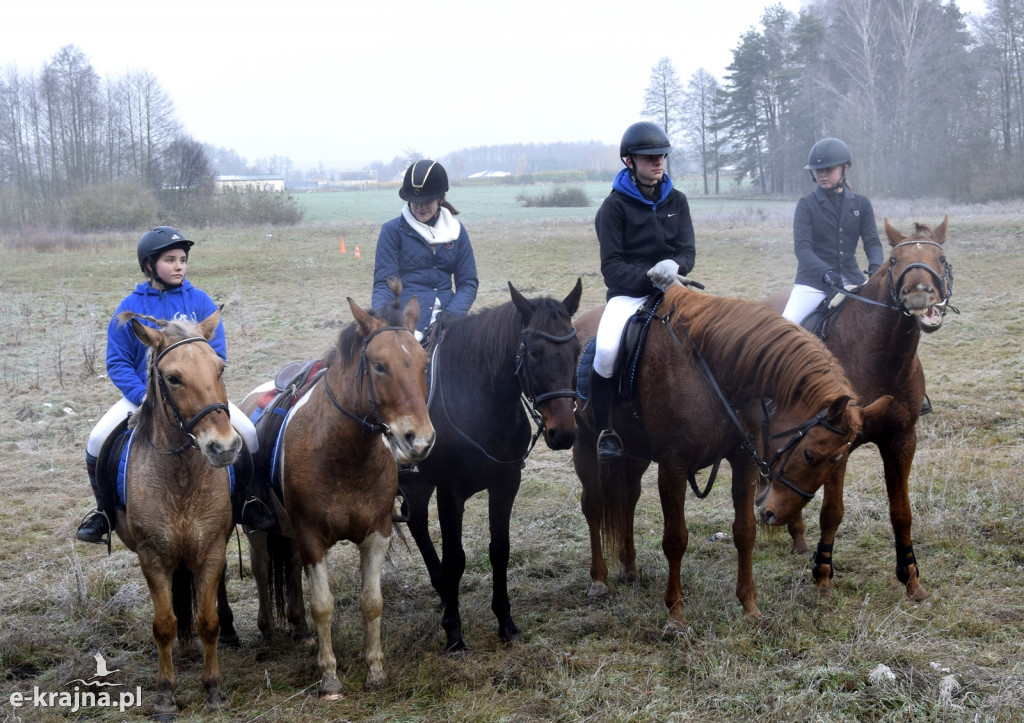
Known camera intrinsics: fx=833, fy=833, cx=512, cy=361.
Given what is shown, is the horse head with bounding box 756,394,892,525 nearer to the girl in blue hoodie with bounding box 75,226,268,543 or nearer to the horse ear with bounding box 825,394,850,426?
the horse ear with bounding box 825,394,850,426

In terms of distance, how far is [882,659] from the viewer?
4148 mm

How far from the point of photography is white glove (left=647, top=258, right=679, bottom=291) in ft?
17.3

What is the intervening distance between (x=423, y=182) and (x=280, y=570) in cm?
272

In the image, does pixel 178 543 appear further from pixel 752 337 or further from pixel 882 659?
pixel 882 659

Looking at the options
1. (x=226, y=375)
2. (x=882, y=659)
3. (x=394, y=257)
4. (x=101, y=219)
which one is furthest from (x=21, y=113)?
(x=882, y=659)

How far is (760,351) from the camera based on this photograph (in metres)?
4.62

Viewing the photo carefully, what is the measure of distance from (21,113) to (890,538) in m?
60.2

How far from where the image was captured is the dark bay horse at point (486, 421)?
15.8 ft

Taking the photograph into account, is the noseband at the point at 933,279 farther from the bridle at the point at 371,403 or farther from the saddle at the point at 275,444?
the saddle at the point at 275,444

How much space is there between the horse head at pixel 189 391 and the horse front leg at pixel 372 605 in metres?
1.06

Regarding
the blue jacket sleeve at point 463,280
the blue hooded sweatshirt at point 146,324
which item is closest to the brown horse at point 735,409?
the blue jacket sleeve at point 463,280

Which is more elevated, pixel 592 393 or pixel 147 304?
pixel 147 304

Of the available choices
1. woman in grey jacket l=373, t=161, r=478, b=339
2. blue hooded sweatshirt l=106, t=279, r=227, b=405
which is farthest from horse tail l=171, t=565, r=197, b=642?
woman in grey jacket l=373, t=161, r=478, b=339

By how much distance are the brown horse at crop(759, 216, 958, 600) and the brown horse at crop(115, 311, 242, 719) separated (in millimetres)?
3489
